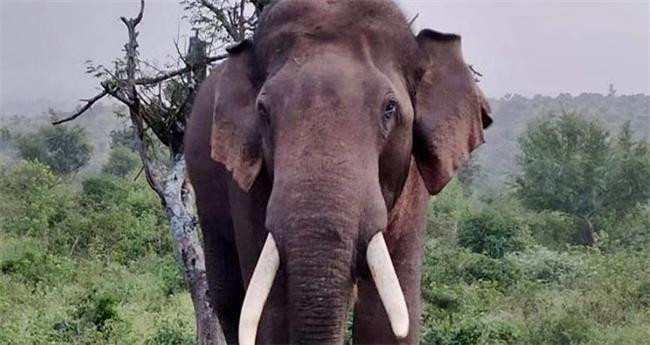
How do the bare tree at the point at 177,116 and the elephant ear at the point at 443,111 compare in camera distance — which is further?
the bare tree at the point at 177,116

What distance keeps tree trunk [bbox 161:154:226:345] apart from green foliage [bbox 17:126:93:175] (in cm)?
3062

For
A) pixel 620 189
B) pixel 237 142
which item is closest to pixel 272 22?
pixel 237 142

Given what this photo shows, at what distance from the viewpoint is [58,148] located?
120 ft

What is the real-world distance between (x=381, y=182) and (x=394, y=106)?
0.23 metres

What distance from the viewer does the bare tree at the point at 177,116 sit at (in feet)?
19.7

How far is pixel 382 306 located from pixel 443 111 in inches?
25.7

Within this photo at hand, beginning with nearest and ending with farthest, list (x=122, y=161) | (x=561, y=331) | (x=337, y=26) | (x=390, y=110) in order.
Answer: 1. (x=390, y=110)
2. (x=337, y=26)
3. (x=561, y=331)
4. (x=122, y=161)

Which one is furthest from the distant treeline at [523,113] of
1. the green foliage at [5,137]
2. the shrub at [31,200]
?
the shrub at [31,200]

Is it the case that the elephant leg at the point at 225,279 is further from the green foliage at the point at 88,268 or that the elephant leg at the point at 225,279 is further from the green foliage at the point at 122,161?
the green foliage at the point at 122,161

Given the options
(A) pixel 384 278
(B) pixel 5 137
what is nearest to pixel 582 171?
(A) pixel 384 278

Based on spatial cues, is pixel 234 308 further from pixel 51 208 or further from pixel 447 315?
pixel 51 208

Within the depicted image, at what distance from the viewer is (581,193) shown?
84.8ft

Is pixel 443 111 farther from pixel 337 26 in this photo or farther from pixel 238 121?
pixel 238 121

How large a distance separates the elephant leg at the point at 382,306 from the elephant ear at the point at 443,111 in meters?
0.32
